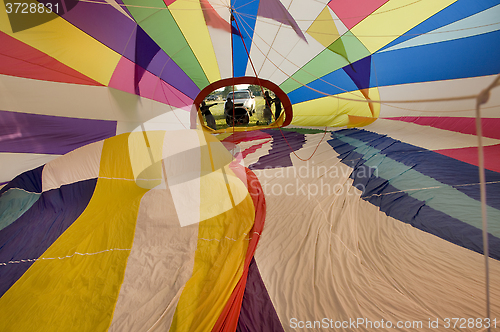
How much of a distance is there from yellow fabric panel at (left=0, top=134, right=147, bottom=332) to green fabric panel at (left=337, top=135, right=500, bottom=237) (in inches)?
73.5

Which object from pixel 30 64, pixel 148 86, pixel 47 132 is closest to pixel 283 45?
pixel 148 86

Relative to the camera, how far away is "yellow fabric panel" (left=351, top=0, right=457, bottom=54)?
239cm

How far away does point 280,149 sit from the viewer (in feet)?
9.33

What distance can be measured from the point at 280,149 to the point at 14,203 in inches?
95.3

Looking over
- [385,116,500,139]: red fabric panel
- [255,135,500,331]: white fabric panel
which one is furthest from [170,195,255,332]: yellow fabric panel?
[385,116,500,139]: red fabric panel

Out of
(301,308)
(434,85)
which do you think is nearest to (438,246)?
(301,308)

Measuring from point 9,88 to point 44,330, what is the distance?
2015 mm

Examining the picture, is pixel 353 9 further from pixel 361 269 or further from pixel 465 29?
pixel 361 269

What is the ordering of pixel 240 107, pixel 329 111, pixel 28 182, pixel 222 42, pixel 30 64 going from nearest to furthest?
pixel 28 182, pixel 30 64, pixel 222 42, pixel 329 111, pixel 240 107

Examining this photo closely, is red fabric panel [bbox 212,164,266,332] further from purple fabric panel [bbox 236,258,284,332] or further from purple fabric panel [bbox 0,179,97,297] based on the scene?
purple fabric panel [bbox 0,179,97,297]

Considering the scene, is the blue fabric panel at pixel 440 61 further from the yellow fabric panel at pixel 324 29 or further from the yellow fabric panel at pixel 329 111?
the yellow fabric panel at pixel 324 29

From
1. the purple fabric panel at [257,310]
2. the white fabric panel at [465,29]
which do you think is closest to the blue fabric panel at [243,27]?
the white fabric panel at [465,29]

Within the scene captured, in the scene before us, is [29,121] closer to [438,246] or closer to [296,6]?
[296,6]

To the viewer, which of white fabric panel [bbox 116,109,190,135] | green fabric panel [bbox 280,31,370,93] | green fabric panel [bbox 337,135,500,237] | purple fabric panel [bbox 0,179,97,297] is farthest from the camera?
green fabric panel [bbox 280,31,370,93]
